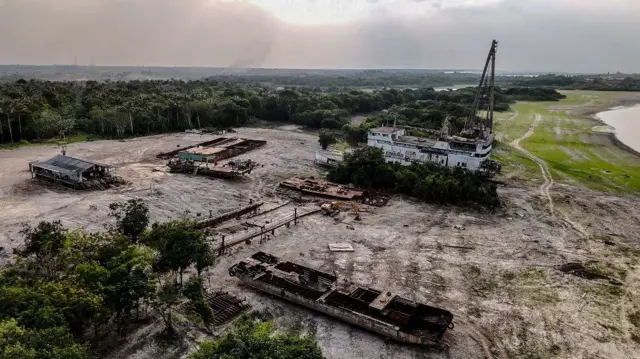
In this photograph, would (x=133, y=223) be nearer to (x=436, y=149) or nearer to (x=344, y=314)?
(x=344, y=314)

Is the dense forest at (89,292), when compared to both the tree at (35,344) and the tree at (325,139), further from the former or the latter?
the tree at (325,139)

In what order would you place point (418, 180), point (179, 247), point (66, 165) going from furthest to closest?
point (66, 165), point (418, 180), point (179, 247)

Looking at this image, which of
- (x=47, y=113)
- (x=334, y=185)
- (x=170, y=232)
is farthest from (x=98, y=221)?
(x=47, y=113)

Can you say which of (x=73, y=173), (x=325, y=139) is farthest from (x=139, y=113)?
(x=73, y=173)

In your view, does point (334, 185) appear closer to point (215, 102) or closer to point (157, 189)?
point (157, 189)

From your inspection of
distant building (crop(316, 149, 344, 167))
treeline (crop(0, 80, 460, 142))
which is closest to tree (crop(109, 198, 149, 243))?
distant building (crop(316, 149, 344, 167))

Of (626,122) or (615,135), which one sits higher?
(626,122)

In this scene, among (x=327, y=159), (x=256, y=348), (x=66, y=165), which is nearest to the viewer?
(x=256, y=348)

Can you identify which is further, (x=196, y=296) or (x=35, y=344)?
(x=196, y=296)
